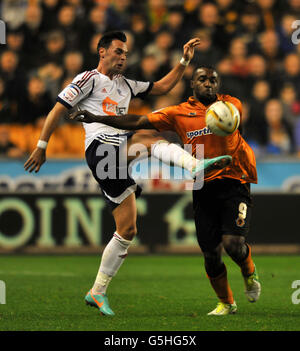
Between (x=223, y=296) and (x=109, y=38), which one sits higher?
(x=109, y=38)

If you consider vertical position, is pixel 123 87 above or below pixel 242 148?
above

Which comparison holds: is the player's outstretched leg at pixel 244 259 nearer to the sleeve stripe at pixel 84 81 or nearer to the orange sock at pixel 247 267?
the orange sock at pixel 247 267

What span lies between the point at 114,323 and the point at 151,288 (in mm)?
2687

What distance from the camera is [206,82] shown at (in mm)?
6785

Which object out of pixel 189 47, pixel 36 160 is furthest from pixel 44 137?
pixel 189 47

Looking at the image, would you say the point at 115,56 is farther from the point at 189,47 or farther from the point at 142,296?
the point at 142,296

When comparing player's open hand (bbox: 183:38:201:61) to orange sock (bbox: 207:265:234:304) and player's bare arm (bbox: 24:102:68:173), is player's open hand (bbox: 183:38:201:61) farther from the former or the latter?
orange sock (bbox: 207:265:234:304)

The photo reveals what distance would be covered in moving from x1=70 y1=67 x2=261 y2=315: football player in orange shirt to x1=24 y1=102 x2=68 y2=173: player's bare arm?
1.41ft

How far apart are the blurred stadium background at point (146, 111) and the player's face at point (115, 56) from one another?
4.93 metres

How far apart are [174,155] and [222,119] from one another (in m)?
0.54

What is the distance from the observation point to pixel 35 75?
13523mm

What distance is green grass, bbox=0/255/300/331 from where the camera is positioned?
21.0 feet
